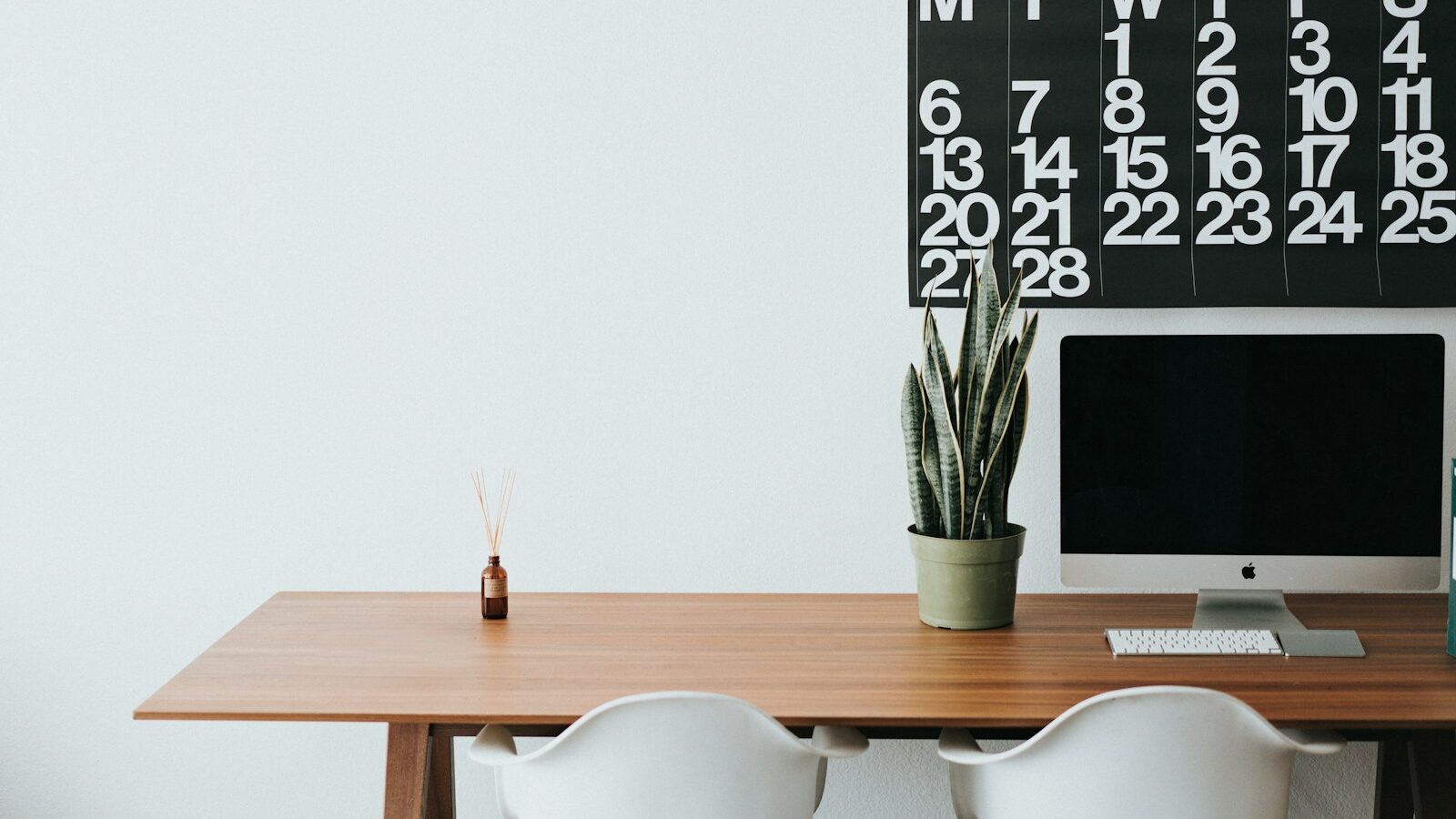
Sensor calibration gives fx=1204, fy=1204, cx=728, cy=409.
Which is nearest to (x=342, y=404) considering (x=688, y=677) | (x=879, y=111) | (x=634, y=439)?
(x=634, y=439)

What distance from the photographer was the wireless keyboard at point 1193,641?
1.84 metres

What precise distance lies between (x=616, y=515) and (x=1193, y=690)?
1.22 meters

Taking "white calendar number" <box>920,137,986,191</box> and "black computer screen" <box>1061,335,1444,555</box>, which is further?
Result: "white calendar number" <box>920,137,986,191</box>

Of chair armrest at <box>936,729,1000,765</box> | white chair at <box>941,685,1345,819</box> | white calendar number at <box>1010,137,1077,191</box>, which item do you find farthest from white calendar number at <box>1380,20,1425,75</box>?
chair armrest at <box>936,729,1000,765</box>

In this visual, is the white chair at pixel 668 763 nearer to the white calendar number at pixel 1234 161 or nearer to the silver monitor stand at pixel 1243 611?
the silver monitor stand at pixel 1243 611

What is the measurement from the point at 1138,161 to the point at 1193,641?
35.2 inches

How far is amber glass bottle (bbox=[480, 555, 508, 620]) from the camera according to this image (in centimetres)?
211

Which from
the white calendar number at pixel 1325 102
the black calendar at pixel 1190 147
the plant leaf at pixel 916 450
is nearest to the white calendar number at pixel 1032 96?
the black calendar at pixel 1190 147

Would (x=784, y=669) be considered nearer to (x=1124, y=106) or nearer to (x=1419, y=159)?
(x=1124, y=106)

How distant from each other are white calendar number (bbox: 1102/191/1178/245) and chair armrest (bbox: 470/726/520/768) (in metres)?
1.41

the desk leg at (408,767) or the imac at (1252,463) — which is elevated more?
the imac at (1252,463)

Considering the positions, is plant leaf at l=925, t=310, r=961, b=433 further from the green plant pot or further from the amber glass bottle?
the amber glass bottle

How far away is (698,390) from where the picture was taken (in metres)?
2.36

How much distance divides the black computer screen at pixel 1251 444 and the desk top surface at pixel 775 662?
177 mm
